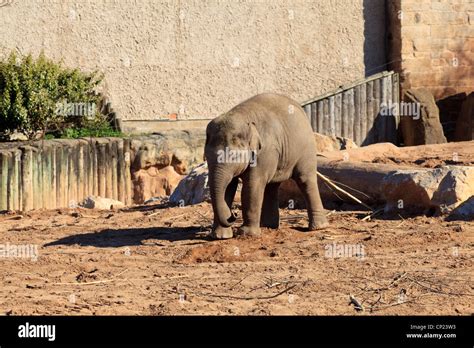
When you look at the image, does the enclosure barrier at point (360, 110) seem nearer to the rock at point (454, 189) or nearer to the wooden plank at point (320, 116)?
the wooden plank at point (320, 116)

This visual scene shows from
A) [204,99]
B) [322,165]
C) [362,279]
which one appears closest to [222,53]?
[204,99]

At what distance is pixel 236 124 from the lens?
11.8 metres

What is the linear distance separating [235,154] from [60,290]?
2604 mm

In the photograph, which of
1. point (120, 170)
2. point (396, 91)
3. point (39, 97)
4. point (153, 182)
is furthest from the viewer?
point (396, 91)

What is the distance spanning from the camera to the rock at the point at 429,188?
12.9m

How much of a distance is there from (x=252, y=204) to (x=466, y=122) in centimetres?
1156

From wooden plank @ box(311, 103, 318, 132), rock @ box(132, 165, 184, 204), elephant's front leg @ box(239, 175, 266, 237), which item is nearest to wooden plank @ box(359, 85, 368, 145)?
wooden plank @ box(311, 103, 318, 132)

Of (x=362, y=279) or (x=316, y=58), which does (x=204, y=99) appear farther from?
(x=362, y=279)

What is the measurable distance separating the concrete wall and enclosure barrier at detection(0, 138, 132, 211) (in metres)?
7.09

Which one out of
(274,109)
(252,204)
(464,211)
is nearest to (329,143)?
(464,211)

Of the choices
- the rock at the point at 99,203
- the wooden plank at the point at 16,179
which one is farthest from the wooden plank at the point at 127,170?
the wooden plank at the point at 16,179

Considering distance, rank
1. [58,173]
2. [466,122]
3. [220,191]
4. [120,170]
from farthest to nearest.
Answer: [466,122]
[120,170]
[58,173]
[220,191]

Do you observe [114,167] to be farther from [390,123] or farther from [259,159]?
[390,123]

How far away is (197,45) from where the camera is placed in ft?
70.6
